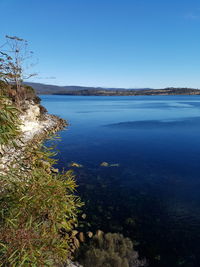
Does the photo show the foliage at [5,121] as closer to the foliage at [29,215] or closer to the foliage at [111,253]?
the foliage at [29,215]

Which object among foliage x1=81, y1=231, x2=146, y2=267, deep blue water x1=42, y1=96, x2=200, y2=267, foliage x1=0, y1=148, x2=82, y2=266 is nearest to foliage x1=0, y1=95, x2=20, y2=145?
foliage x1=0, y1=148, x2=82, y2=266

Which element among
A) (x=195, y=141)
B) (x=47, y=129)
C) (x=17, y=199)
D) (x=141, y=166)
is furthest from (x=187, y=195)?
(x=47, y=129)

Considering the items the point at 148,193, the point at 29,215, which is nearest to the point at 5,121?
the point at 29,215

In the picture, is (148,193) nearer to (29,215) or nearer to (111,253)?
(111,253)

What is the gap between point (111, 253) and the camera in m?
10.8

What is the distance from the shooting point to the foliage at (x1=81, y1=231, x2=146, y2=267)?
33.7ft

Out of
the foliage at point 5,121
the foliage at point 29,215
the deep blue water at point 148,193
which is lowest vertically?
the deep blue water at point 148,193

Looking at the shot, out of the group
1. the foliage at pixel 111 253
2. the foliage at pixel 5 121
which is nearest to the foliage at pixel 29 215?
the foliage at pixel 5 121

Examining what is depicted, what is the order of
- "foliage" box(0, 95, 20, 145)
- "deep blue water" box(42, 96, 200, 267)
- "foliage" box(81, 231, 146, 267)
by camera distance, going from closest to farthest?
1. "foliage" box(0, 95, 20, 145)
2. "foliage" box(81, 231, 146, 267)
3. "deep blue water" box(42, 96, 200, 267)

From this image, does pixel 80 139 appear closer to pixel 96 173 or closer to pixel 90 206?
pixel 96 173

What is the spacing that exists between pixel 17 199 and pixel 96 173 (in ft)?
54.2

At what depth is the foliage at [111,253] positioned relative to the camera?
33.7 ft

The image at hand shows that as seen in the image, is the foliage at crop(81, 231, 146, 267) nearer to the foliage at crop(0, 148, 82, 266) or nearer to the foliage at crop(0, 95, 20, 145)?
the foliage at crop(0, 148, 82, 266)

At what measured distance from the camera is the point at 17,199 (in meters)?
6.54
